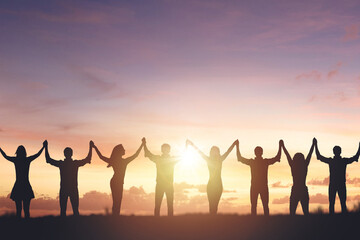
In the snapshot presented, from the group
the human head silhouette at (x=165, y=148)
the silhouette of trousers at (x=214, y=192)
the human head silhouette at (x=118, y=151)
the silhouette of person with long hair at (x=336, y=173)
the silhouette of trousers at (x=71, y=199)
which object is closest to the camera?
the silhouette of trousers at (x=71, y=199)

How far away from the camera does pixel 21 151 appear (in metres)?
23.8

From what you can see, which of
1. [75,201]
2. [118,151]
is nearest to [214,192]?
[118,151]

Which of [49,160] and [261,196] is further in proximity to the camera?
[49,160]

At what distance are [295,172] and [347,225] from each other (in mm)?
3499

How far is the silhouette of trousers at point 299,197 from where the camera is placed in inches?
934

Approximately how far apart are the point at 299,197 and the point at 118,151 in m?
8.81

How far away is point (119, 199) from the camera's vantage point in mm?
23516

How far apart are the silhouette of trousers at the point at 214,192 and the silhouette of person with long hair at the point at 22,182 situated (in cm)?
817

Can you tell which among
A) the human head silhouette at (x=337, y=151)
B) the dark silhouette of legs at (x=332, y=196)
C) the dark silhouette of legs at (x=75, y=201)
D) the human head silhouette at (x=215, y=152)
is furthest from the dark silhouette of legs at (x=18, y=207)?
the human head silhouette at (x=337, y=151)

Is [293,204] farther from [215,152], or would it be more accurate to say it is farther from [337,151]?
[215,152]

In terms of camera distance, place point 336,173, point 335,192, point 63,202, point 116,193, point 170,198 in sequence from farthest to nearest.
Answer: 1. point 335,192
2. point 336,173
3. point 170,198
4. point 116,193
5. point 63,202

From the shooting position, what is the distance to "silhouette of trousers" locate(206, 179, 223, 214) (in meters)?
23.4

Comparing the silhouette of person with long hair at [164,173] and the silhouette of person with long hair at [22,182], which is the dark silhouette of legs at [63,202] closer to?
the silhouette of person with long hair at [22,182]

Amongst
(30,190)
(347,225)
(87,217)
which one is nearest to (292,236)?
(347,225)
